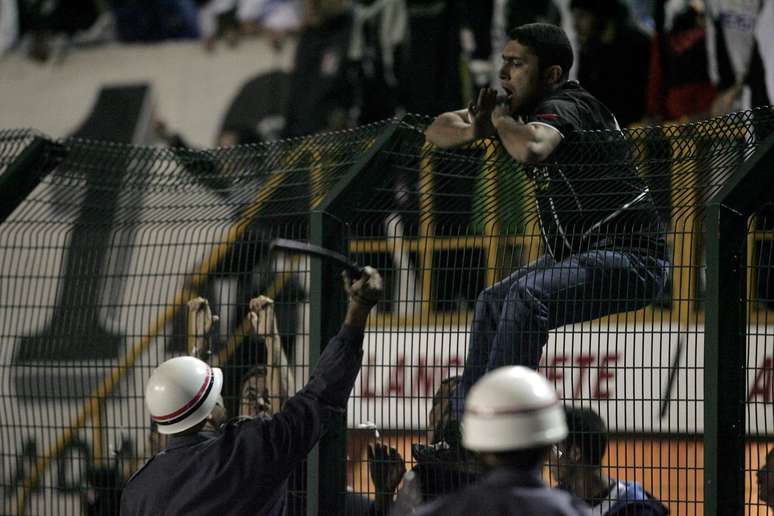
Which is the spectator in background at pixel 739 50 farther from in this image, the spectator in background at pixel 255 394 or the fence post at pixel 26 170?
the fence post at pixel 26 170

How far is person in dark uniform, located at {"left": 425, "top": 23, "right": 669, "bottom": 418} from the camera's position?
494 centimetres

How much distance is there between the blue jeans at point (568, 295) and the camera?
4.96 metres

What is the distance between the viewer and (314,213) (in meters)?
5.15

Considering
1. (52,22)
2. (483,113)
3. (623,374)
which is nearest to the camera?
(483,113)

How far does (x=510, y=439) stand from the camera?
3.20 m

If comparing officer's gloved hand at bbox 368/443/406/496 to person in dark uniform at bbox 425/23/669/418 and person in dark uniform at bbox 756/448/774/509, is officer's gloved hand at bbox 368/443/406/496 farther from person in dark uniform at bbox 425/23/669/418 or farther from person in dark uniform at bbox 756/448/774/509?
person in dark uniform at bbox 756/448/774/509

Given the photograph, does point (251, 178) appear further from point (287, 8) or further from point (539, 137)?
point (287, 8)

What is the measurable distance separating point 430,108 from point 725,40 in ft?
8.85

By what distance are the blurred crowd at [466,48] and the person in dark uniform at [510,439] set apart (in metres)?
6.40

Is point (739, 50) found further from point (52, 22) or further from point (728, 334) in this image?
point (52, 22)

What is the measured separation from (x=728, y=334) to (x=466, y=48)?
21.2 ft

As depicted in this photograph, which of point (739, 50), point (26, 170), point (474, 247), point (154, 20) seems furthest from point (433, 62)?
point (474, 247)

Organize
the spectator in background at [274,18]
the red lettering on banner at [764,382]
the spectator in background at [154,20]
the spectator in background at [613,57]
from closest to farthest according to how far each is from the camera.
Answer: the red lettering on banner at [764,382] < the spectator in background at [613,57] < the spectator in background at [274,18] < the spectator in background at [154,20]

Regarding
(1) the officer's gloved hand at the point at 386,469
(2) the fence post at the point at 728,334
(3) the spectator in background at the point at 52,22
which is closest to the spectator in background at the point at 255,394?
(1) the officer's gloved hand at the point at 386,469
